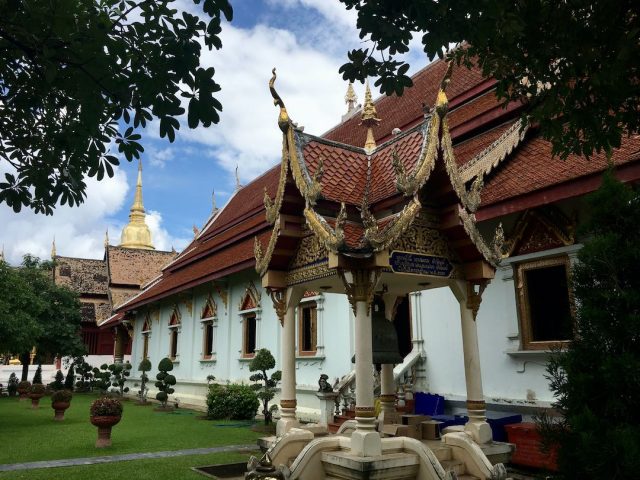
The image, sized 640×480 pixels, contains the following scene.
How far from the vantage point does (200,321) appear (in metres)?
17.5

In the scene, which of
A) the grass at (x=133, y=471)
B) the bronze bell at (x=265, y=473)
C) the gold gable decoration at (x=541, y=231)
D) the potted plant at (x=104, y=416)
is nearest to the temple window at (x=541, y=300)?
the gold gable decoration at (x=541, y=231)

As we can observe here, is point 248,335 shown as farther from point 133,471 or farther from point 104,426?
point 133,471

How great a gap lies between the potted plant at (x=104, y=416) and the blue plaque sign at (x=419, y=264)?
6340 mm

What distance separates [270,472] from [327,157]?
2972mm

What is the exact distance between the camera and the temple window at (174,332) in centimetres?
1920

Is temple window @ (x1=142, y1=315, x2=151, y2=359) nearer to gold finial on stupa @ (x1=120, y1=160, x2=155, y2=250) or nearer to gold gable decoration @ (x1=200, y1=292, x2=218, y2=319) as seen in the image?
gold gable decoration @ (x1=200, y1=292, x2=218, y2=319)

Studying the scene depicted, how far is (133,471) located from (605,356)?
6.05 m

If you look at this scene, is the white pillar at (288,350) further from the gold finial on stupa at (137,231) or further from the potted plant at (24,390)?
the gold finial on stupa at (137,231)

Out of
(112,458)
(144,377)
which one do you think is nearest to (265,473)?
(112,458)

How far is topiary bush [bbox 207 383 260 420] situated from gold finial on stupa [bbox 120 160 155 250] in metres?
33.9

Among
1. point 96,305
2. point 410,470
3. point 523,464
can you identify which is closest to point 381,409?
point 410,470

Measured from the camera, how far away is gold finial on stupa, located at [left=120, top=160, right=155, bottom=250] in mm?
46219

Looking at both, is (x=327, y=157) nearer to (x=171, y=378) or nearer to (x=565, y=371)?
(x=565, y=371)

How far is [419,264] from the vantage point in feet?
17.2
